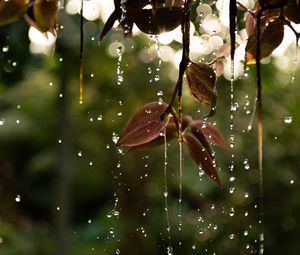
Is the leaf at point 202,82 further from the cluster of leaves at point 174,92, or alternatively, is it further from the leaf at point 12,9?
the leaf at point 12,9

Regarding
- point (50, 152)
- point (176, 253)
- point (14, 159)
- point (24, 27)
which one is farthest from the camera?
point (14, 159)

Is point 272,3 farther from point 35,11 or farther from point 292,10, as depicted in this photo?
point 35,11

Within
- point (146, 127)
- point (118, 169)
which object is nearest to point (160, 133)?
point (146, 127)

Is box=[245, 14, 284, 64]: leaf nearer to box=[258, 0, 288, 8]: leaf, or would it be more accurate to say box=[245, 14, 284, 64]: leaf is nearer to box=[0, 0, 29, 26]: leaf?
box=[258, 0, 288, 8]: leaf

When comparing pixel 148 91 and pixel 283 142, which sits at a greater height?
→ pixel 148 91

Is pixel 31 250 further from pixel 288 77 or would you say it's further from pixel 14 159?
pixel 288 77

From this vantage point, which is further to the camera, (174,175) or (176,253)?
→ (174,175)

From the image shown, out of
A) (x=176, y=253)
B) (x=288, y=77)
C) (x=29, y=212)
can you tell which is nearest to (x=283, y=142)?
(x=288, y=77)
